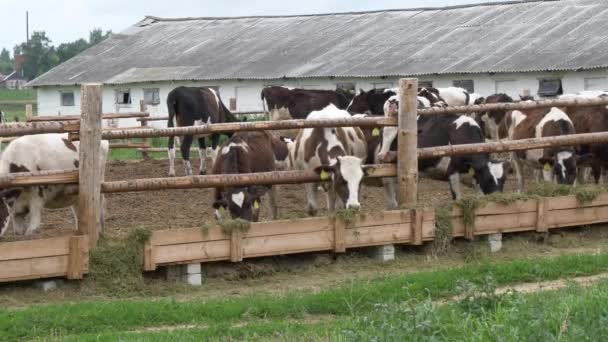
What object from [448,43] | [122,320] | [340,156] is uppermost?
[448,43]

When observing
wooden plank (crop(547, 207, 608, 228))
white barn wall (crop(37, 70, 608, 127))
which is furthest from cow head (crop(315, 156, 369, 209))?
white barn wall (crop(37, 70, 608, 127))

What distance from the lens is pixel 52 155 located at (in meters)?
12.6

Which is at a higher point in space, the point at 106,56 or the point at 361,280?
the point at 106,56

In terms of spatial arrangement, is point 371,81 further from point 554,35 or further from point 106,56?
point 106,56

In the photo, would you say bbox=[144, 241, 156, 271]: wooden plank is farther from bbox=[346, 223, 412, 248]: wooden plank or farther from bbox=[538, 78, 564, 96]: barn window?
bbox=[538, 78, 564, 96]: barn window

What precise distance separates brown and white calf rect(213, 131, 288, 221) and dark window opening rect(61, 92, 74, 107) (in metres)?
36.0

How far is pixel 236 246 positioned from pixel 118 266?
118 cm

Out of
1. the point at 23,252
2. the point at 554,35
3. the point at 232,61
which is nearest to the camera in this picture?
the point at 23,252

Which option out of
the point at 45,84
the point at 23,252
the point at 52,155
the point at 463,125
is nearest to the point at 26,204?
the point at 52,155

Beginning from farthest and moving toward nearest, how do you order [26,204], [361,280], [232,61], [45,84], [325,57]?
[45,84] → [232,61] → [325,57] → [26,204] → [361,280]

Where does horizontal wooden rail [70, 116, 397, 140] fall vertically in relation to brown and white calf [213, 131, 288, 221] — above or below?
above

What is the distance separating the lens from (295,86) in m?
41.8

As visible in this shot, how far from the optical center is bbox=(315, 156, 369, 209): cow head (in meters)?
12.5

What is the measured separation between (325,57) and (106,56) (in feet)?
45.5
